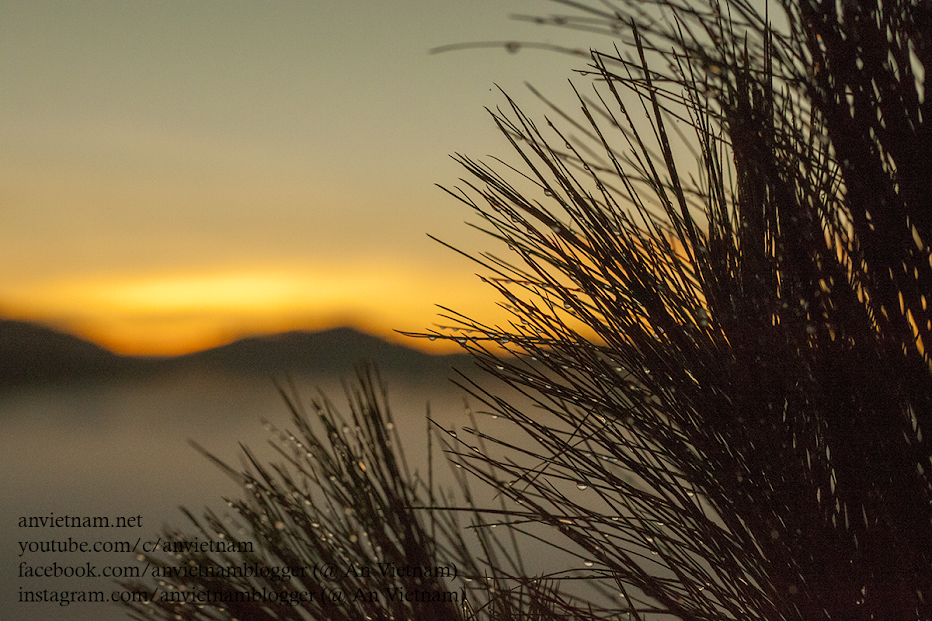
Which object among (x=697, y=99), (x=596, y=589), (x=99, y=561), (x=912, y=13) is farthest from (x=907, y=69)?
(x=99, y=561)

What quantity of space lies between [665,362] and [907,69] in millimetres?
360

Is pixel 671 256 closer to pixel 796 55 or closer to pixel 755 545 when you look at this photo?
pixel 796 55

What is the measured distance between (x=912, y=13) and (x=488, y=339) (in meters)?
0.54

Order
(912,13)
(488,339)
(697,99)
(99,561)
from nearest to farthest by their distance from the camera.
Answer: (912,13), (697,99), (488,339), (99,561)

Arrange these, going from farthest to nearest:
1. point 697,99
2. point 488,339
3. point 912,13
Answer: point 488,339 → point 697,99 → point 912,13

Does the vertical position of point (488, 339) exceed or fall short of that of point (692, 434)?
it exceeds it

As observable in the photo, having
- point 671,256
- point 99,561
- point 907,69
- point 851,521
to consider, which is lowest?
point 99,561

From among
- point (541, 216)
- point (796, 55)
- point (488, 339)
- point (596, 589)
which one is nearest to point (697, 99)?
point (796, 55)

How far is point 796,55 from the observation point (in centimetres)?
56

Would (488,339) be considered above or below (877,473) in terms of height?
above

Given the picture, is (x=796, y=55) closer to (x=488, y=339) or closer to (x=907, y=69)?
(x=907, y=69)

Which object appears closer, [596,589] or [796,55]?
[796,55]

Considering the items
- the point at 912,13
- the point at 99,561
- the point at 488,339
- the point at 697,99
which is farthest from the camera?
the point at 99,561

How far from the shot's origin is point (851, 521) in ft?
1.86
